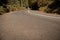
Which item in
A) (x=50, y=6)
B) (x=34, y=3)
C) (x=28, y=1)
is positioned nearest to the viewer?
(x=50, y=6)

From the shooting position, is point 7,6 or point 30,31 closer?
point 30,31

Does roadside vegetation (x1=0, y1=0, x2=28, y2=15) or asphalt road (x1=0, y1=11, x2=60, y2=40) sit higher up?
asphalt road (x1=0, y1=11, x2=60, y2=40)

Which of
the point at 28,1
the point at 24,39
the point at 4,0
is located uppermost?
the point at 24,39

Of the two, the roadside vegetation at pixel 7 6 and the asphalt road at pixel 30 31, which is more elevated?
the asphalt road at pixel 30 31

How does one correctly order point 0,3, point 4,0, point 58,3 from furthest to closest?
point 4,0 < point 0,3 < point 58,3

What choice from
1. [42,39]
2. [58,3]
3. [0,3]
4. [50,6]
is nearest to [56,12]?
[58,3]

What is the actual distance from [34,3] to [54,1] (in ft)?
96.0

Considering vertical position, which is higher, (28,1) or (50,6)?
(50,6)

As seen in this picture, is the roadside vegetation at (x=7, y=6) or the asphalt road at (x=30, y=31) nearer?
the asphalt road at (x=30, y=31)

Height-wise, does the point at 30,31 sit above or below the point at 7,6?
above

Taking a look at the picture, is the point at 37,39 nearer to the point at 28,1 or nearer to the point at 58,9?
the point at 58,9

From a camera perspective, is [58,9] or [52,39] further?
[58,9]

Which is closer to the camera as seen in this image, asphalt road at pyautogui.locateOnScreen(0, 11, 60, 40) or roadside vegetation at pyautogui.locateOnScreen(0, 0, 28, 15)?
asphalt road at pyautogui.locateOnScreen(0, 11, 60, 40)

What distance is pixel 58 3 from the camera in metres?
31.9
